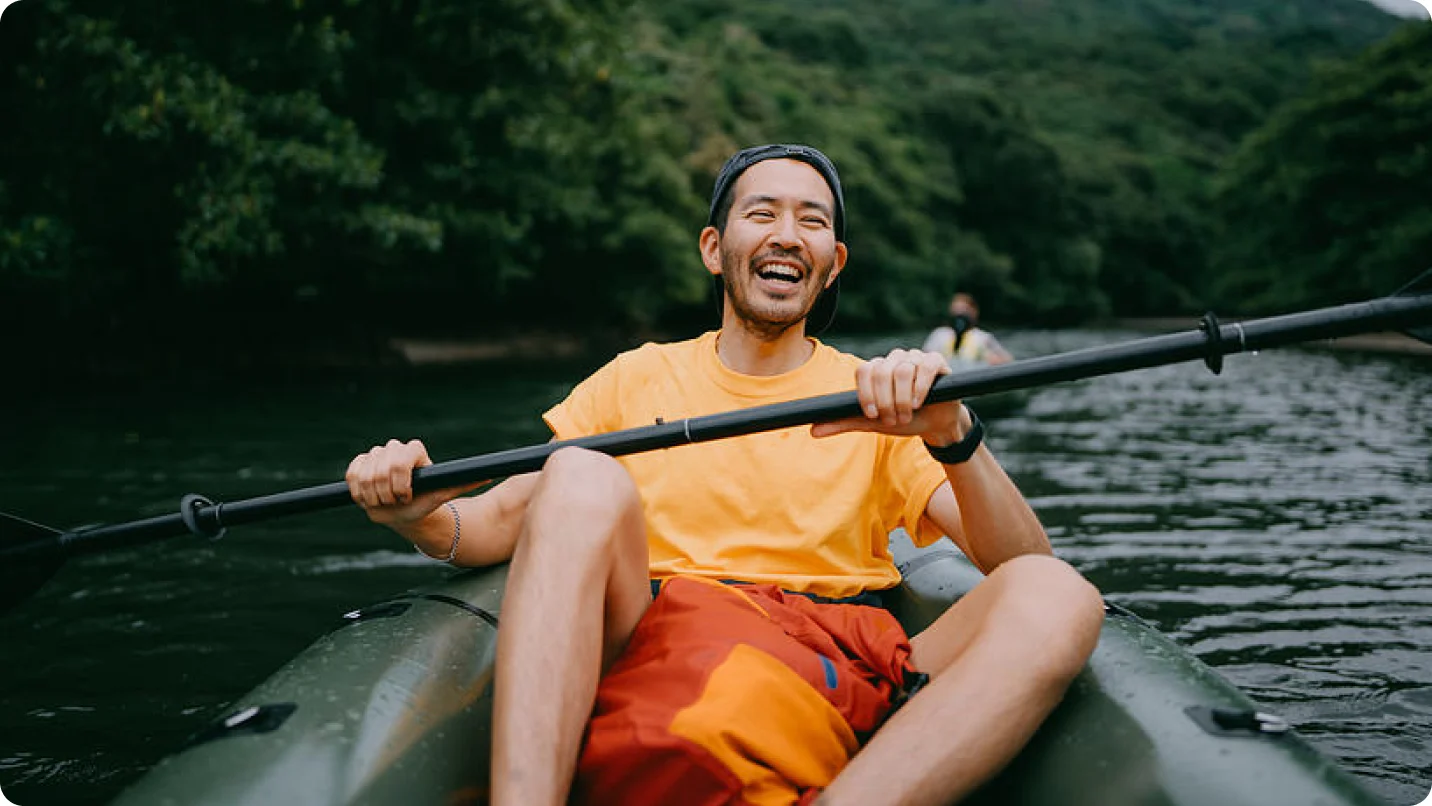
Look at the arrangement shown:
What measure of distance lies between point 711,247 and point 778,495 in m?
0.75

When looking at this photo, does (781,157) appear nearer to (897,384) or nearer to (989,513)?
(897,384)

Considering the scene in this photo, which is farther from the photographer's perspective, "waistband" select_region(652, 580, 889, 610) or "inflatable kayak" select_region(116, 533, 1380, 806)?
"waistband" select_region(652, 580, 889, 610)

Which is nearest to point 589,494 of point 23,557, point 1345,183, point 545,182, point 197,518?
point 197,518

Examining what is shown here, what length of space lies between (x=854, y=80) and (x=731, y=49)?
38.7ft

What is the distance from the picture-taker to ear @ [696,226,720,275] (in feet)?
8.38

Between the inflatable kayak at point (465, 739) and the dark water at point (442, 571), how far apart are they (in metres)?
1.11

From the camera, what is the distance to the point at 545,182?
15562 millimetres

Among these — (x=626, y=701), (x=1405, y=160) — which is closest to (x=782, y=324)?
(x=626, y=701)

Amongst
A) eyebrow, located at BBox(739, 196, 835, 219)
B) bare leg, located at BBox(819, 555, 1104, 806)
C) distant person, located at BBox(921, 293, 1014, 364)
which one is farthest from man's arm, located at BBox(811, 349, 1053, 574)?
distant person, located at BBox(921, 293, 1014, 364)

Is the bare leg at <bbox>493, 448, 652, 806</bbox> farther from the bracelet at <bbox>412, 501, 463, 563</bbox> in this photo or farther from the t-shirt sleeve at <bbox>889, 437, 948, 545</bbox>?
the t-shirt sleeve at <bbox>889, 437, 948, 545</bbox>

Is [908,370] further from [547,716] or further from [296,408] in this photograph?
[296,408]

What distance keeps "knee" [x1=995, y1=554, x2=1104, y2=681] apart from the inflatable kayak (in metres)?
0.13

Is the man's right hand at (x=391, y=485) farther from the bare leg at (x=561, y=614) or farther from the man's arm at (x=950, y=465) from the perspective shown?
the man's arm at (x=950, y=465)

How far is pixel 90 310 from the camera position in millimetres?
11812
